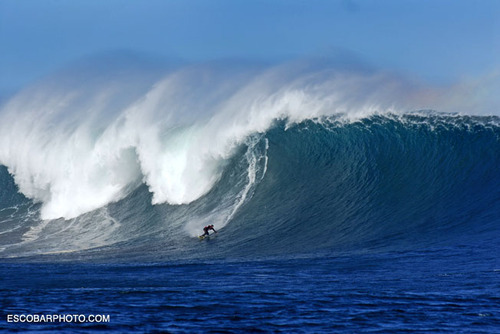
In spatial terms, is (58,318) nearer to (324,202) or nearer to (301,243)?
(301,243)

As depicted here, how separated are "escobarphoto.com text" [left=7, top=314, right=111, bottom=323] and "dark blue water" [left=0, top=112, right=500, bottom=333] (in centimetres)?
15

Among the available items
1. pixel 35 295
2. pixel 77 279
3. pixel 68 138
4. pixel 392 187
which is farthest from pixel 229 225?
pixel 68 138

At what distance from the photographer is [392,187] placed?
19.8 meters

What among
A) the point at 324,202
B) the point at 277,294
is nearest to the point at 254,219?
the point at 324,202

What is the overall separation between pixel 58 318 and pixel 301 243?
845cm

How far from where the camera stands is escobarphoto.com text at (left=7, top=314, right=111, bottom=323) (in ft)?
27.4

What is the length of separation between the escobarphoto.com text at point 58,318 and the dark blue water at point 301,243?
0.15 metres

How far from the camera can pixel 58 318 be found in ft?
27.9

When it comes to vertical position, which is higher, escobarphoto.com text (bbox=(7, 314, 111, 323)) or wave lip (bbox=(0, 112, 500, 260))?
wave lip (bbox=(0, 112, 500, 260))

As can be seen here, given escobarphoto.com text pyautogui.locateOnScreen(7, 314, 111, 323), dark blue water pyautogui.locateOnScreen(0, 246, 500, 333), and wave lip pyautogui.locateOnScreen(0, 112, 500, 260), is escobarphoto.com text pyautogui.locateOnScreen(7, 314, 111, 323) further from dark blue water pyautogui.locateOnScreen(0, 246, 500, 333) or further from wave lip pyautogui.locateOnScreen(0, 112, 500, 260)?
wave lip pyautogui.locateOnScreen(0, 112, 500, 260)

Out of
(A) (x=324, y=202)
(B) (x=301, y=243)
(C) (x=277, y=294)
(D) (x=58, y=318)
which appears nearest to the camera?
(D) (x=58, y=318)

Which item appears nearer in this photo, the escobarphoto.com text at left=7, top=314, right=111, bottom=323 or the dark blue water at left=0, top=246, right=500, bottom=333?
the dark blue water at left=0, top=246, right=500, bottom=333

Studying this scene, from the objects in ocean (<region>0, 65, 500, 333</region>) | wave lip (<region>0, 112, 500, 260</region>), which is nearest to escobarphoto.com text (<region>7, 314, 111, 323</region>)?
ocean (<region>0, 65, 500, 333</region>)

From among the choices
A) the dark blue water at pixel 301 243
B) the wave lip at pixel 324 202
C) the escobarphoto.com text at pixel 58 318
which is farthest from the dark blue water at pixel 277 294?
the wave lip at pixel 324 202
